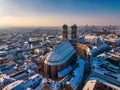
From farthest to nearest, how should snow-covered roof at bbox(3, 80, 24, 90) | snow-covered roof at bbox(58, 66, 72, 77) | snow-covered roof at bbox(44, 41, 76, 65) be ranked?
snow-covered roof at bbox(44, 41, 76, 65)
snow-covered roof at bbox(58, 66, 72, 77)
snow-covered roof at bbox(3, 80, 24, 90)

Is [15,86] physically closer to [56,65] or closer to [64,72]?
[56,65]

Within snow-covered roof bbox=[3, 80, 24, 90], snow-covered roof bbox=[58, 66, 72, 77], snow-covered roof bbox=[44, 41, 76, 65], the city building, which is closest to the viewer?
snow-covered roof bbox=[3, 80, 24, 90]

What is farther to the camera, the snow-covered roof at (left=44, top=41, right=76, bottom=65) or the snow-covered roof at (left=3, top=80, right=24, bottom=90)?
the snow-covered roof at (left=44, top=41, right=76, bottom=65)

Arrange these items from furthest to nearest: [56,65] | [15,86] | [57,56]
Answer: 1. [57,56]
2. [56,65]
3. [15,86]

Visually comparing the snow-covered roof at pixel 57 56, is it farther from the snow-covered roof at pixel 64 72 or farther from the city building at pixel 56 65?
the snow-covered roof at pixel 64 72

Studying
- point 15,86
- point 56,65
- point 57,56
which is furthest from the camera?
point 57,56

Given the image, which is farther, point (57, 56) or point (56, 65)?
point (57, 56)

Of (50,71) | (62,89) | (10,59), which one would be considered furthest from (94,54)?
(10,59)

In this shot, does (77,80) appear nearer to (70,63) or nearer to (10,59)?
(70,63)

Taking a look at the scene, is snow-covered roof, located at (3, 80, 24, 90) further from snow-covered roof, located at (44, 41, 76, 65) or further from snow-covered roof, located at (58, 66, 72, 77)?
snow-covered roof, located at (58, 66, 72, 77)

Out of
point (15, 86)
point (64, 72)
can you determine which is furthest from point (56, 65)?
point (15, 86)

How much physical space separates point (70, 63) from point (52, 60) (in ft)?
31.5

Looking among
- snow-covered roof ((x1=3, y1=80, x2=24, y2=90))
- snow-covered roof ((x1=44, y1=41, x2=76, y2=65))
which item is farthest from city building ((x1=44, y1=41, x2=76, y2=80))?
snow-covered roof ((x1=3, y1=80, x2=24, y2=90))

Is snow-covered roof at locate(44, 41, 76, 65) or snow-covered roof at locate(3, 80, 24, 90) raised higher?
snow-covered roof at locate(44, 41, 76, 65)
